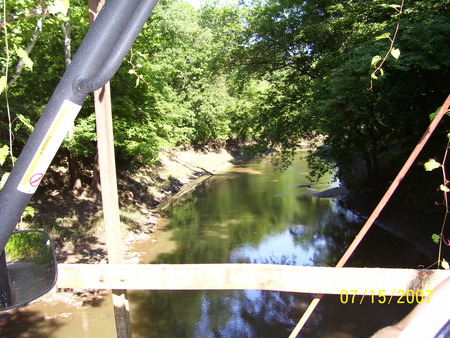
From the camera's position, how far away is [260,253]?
40.8 ft

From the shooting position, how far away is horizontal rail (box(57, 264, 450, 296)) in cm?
216

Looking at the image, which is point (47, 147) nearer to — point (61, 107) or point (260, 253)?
point (61, 107)

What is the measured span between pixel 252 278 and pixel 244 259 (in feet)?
32.4

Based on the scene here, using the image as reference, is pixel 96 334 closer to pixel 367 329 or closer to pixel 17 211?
pixel 367 329

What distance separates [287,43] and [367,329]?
1081 cm

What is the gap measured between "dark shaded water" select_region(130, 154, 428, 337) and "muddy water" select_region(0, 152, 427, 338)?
0.08ft

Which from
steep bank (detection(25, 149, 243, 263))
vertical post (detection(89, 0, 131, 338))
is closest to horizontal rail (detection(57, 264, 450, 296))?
vertical post (detection(89, 0, 131, 338))

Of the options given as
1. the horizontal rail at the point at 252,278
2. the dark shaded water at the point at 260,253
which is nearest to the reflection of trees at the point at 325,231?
the dark shaded water at the point at 260,253

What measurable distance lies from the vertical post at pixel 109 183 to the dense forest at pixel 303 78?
4675 millimetres

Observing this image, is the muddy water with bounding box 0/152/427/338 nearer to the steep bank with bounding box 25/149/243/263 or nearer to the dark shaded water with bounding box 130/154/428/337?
the dark shaded water with bounding box 130/154/428/337

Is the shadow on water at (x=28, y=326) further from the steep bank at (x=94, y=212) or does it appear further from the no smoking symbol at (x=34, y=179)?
the no smoking symbol at (x=34, y=179)

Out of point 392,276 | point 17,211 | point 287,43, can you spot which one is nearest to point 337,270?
point 392,276

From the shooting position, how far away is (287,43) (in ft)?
49.0

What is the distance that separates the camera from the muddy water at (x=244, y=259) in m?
8.17
